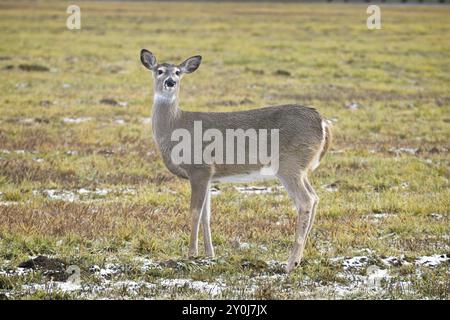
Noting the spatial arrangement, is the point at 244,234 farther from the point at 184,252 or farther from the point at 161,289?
the point at 161,289

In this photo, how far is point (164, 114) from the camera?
8914mm

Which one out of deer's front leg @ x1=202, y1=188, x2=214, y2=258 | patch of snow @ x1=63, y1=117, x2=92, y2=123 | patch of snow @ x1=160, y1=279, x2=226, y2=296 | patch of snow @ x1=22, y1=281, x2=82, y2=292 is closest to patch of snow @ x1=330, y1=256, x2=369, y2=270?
deer's front leg @ x1=202, y1=188, x2=214, y2=258

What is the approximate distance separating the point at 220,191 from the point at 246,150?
351 centimetres

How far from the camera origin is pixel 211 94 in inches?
862

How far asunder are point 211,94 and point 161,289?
15026 mm

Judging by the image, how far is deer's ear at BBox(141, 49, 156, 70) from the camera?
9008 millimetres

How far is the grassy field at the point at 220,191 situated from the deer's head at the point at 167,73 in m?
1.68

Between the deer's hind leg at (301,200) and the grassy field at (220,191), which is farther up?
the deer's hind leg at (301,200)

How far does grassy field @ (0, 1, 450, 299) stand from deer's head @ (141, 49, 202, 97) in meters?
1.68

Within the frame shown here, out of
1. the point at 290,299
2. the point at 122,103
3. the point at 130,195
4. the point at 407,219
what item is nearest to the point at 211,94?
the point at 122,103

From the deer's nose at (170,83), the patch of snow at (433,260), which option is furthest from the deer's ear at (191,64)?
the patch of snow at (433,260)

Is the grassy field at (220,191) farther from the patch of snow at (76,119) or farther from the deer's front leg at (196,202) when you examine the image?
the deer's front leg at (196,202)

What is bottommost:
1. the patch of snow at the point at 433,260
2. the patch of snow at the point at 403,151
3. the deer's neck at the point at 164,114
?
the patch of snow at the point at 403,151

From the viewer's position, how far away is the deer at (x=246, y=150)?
27.2 ft
